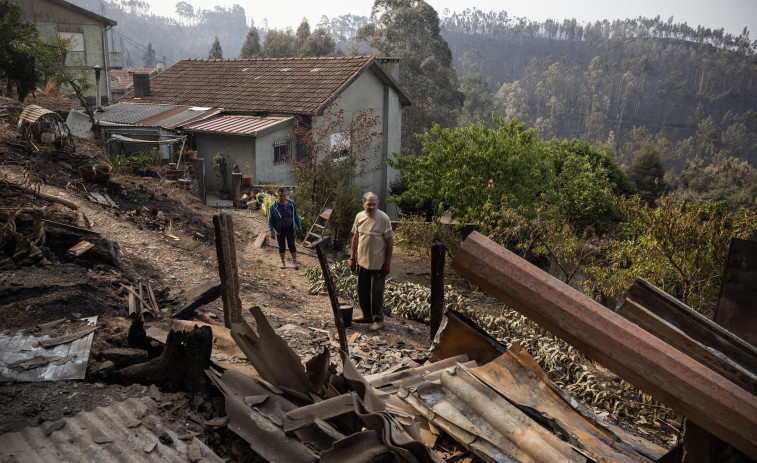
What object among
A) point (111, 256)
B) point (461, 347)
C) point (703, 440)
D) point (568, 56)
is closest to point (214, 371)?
point (461, 347)

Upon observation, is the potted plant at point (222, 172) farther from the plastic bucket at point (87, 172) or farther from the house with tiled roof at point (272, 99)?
the plastic bucket at point (87, 172)

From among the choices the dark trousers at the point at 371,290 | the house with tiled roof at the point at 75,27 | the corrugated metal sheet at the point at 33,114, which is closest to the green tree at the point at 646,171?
the dark trousers at the point at 371,290

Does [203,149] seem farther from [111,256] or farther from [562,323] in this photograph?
[562,323]

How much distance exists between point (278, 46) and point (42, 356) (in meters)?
47.8

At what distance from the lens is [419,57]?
42.0m

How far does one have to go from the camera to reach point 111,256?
21.9ft

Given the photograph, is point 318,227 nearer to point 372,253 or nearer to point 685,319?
point 372,253

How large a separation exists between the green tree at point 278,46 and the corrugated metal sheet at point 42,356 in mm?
46455

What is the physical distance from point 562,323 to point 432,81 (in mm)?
40498

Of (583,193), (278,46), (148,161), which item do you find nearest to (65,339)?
(148,161)

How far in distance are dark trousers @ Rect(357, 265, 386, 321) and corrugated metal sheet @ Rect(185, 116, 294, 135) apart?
36.6ft

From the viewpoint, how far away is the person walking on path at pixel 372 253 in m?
6.49

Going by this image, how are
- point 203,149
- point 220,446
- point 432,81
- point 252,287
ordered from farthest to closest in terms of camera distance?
point 432,81, point 203,149, point 252,287, point 220,446

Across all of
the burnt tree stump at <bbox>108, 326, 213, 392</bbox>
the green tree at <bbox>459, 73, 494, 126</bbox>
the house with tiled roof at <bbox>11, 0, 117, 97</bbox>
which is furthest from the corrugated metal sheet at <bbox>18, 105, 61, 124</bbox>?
the green tree at <bbox>459, 73, 494, 126</bbox>
